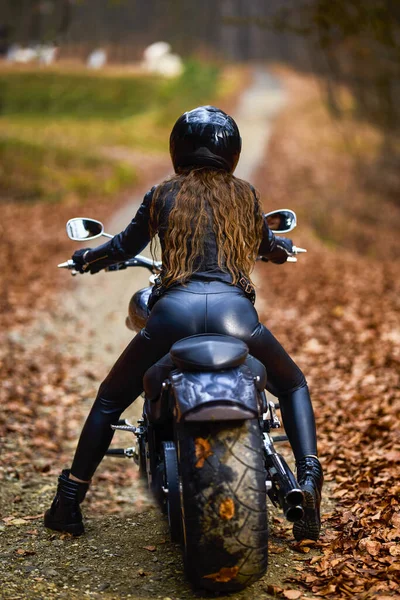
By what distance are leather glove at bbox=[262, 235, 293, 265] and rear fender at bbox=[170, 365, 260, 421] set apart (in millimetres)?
1028

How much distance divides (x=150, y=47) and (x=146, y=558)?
47.5 m

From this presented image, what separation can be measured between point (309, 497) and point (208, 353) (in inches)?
36.7

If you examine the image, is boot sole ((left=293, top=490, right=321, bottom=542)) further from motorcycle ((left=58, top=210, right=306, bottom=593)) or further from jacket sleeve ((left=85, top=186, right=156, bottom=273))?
jacket sleeve ((left=85, top=186, right=156, bottom=273))

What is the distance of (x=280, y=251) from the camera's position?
4.13 meters

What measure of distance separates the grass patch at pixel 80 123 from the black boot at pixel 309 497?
51.8 ft

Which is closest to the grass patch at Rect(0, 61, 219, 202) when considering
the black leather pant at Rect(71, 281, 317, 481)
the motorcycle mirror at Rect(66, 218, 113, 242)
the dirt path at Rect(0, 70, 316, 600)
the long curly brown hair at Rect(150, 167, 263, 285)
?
the dirt path at Rect(0, 70, 316, 600)

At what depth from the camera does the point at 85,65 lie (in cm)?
3419

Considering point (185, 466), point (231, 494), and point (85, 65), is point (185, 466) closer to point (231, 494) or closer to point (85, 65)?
point (231, 494)

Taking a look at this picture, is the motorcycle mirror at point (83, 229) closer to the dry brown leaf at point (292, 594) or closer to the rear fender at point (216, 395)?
the rear fender at point (216, 395)

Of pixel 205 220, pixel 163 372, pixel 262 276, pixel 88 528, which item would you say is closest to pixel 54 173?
pixel 262 276

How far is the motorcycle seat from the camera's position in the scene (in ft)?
11.2

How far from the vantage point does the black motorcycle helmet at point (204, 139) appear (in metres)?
3.61

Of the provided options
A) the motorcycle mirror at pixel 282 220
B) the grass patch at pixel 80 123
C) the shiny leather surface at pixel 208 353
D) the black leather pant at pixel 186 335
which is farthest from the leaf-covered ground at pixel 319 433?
the grass patch at pixel 80 123

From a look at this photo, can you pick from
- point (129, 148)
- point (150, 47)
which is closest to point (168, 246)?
point (129, 148)
